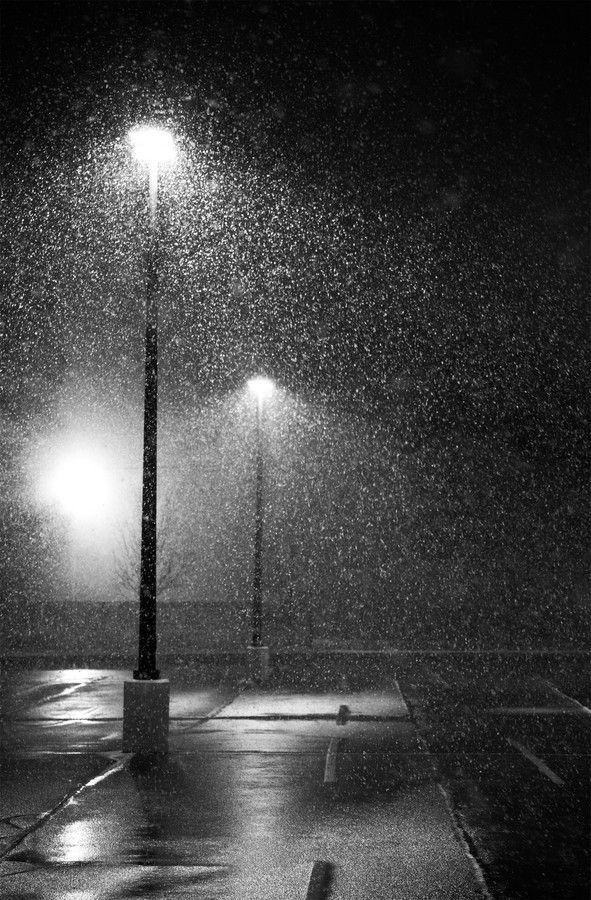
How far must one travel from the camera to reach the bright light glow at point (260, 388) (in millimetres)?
26469

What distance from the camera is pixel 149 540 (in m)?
13.7

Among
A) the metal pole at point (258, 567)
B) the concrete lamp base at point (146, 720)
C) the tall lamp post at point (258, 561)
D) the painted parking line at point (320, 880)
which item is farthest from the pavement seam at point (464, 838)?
the metal pole at point (258, 567)

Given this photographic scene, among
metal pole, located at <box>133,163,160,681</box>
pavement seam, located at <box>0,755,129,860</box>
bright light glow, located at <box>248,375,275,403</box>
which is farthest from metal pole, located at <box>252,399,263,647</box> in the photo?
pavement seam, located at <box>0,755,129,860</box>

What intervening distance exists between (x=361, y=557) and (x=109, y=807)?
43768mm

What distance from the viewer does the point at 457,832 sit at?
334 inches

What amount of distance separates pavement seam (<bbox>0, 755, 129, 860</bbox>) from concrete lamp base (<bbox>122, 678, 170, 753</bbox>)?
35 cm

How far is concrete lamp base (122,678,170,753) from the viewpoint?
13031 millimetres

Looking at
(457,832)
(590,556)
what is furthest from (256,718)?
(590,556)

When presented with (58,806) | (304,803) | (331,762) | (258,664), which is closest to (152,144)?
(331,762)

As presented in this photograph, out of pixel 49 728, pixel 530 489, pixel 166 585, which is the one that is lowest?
pixel 49 728

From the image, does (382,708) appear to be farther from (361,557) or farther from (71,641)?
(361,557)

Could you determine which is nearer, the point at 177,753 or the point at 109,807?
the point at 109,807

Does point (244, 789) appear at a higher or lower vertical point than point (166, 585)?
lower

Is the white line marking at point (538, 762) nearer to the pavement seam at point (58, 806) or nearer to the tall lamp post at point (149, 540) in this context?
the tall lamp post at point (149, 540)
